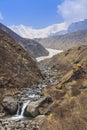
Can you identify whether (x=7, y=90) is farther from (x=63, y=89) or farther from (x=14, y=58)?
(x=14, y=58)

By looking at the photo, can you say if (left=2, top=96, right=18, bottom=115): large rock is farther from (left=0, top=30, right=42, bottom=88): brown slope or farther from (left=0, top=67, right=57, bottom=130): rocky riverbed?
(left=0, top=30, right=42, bottom=88): brown slope

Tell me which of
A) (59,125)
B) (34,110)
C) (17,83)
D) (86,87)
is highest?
(17,83)

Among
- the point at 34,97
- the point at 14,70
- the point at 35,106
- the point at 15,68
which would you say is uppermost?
the point at 15,68

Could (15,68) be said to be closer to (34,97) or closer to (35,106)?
(34,97)

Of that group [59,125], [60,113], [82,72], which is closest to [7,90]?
[82,72]

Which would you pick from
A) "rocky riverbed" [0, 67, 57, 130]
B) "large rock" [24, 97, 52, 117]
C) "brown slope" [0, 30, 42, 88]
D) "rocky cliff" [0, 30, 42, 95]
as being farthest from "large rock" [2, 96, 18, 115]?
"brown slope" [0, 30, 42, 88]

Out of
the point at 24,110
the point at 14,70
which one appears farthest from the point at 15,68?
the point at 24,110
